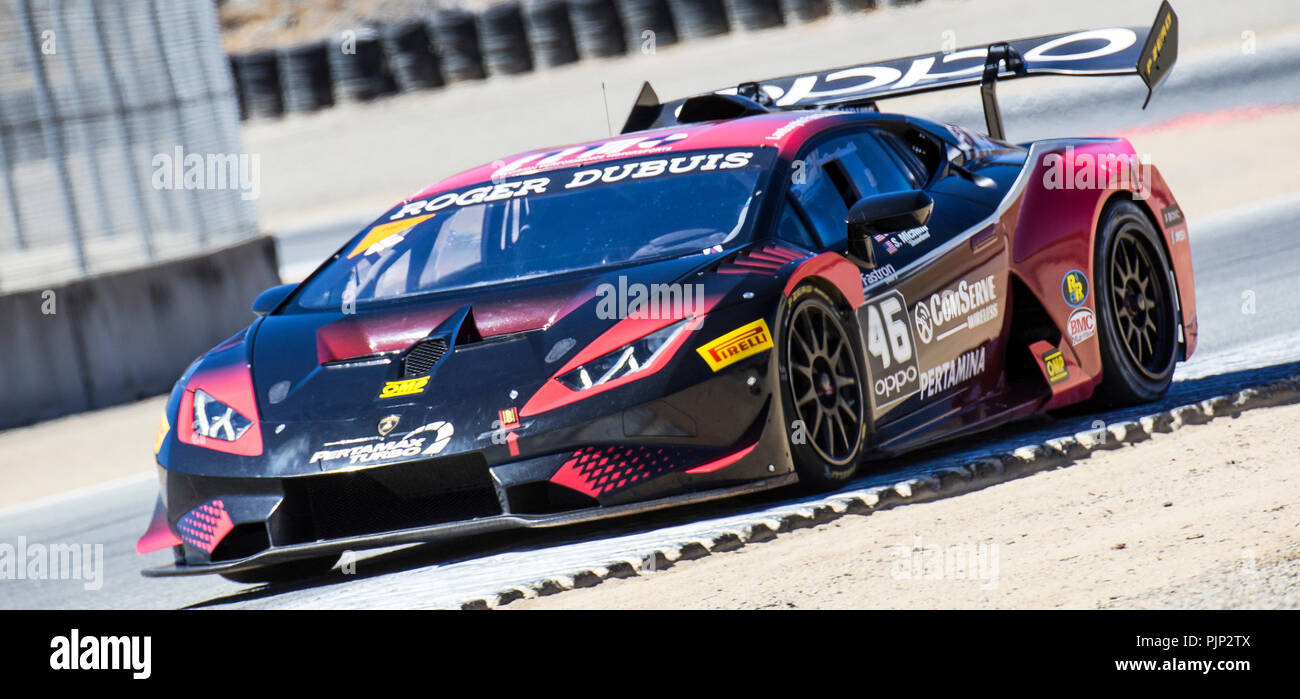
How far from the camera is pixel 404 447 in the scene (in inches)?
202

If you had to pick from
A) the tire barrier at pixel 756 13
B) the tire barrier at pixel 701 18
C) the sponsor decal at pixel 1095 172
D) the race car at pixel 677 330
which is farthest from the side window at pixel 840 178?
the tire barrier at pixel 701 18

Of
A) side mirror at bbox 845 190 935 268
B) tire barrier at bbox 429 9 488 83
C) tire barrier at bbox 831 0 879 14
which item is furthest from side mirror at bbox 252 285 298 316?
tire barrier at bbox 429 9 488 83

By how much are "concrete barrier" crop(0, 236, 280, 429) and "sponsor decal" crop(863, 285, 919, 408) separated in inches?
299

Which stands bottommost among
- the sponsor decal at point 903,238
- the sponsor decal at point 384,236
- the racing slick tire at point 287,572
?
the racing slick tire at point 287,572

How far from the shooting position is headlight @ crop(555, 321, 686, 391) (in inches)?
205

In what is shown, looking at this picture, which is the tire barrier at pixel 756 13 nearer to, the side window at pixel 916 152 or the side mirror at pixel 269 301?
the side window at pixel 916 152

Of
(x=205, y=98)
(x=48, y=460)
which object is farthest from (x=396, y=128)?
(x=48, y=460)

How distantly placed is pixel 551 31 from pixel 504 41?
31.1 inches

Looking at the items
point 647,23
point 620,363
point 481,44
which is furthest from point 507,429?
point 481,44

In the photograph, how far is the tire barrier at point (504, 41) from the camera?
26812mm

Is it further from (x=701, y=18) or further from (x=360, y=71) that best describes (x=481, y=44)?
(x=701, y=18)

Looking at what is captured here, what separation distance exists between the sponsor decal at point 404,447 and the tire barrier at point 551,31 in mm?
21904

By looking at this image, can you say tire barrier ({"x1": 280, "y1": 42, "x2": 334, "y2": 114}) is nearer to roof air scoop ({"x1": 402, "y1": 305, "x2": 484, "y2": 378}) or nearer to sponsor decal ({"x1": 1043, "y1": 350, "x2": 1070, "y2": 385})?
sponsor decal ({"x1": 1043, "y1": 350, "x2": 1070, "y2": 385})
